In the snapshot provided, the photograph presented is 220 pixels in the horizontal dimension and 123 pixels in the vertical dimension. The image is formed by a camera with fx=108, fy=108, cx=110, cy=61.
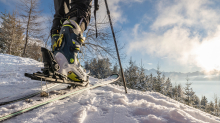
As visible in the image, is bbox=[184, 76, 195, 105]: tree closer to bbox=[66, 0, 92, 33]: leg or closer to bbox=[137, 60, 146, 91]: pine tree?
bbox=[137, 60, 146, 91]: pine tree

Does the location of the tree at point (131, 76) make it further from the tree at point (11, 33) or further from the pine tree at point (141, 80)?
the tree at point (11, 33)

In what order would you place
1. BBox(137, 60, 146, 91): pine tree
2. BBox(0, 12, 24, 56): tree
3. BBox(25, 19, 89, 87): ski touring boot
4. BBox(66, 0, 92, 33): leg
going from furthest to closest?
BBox(137, 60, 146, 91): pine tree → BBox(0, 12, 24, 56): tree → BBox(66, 0, 92, 33): leg → BBox(25, 19, 89, 87): ski touring boot

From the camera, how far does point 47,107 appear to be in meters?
0.79

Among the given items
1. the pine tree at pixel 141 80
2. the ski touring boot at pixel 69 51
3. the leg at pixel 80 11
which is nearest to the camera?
the ski touring boot at pixel 69 51

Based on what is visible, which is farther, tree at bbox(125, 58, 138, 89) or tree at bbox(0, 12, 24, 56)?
tree at bbox(125, 58, 138, 89)

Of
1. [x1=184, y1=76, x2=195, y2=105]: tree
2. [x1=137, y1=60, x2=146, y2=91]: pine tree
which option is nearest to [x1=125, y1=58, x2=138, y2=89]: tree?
[x1=137, y1=60, x2=146, y2=91]: pine tree

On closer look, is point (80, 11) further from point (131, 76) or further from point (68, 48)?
point (131, 76)

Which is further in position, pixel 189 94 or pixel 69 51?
pixel 189 94

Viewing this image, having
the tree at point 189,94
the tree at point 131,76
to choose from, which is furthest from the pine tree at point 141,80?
the tree at point 189,94

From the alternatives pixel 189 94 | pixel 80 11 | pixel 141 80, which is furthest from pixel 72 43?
pixel 189 94

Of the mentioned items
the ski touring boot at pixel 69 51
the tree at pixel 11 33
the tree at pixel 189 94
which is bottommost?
the tree at pixel 189 94

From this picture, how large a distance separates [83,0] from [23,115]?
1.33m

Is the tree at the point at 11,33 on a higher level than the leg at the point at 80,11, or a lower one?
higher

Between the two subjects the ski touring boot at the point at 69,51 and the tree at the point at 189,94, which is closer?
the ski touring boot at the point at 69,51
